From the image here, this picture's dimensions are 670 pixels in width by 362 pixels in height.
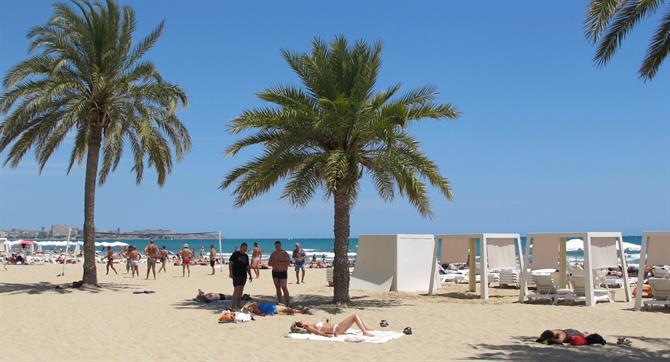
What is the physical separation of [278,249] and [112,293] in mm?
Result: 5757

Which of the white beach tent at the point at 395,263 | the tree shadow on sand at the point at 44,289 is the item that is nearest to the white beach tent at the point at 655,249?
the white beach tent at the point at 395,263

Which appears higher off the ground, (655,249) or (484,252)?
(655,249)

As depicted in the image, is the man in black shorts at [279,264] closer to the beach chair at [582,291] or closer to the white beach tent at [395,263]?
the white beach tent at [395,263]

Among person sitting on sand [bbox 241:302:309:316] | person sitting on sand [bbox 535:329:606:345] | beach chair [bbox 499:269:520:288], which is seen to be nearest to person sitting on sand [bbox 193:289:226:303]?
person sitting on sand [bbox 241:302:309:316]

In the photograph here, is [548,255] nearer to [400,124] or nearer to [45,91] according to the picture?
[400,124]

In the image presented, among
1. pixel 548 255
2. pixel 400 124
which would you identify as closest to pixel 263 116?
pixel 400 124

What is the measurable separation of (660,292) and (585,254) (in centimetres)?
175

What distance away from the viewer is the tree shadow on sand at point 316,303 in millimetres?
14969

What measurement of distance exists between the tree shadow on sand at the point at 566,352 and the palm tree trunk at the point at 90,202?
42.4 ft

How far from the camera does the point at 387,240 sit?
793 inches

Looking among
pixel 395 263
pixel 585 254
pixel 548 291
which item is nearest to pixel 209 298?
pixel 395 263

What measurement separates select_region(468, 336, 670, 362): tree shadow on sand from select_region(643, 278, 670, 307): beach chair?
462cm

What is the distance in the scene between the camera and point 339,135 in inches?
595

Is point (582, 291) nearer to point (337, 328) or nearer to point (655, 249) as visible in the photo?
point (655, 249)
